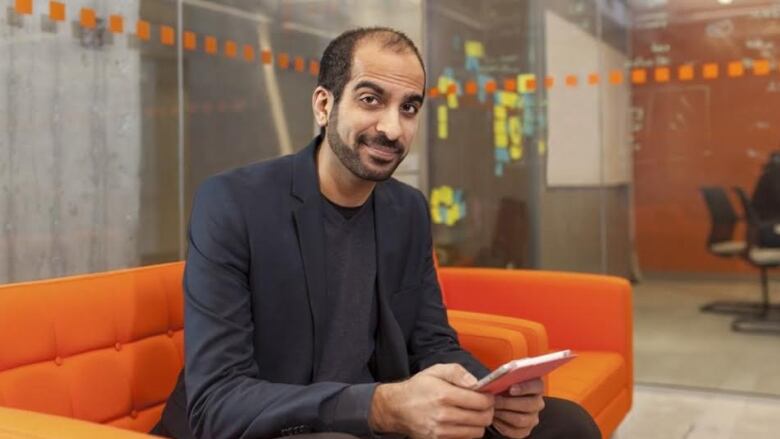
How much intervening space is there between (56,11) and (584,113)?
2840mm

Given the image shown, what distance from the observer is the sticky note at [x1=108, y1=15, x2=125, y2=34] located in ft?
10.2

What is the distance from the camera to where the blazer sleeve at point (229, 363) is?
1.26 m

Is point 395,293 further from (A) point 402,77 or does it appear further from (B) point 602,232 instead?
(B) point 602,232

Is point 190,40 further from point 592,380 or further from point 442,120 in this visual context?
point 592,380

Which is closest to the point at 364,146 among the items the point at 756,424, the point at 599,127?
the point at 756,424

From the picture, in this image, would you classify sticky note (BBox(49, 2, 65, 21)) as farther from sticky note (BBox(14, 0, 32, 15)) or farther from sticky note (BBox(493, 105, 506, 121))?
sticky note (BBox(493, 105, 506, 121))

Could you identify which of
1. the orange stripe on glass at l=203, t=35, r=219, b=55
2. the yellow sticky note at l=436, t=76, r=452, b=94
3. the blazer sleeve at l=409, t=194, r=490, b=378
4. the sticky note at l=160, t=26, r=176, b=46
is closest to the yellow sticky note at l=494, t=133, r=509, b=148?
the yellow sticky note at l=436, t=76, r=452, b=94

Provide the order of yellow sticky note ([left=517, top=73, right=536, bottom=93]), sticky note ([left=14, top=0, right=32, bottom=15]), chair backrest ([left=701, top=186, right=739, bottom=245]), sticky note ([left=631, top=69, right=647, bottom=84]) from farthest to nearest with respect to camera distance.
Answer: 1. yellow sticky note ([left=517, top=73, right=536, bottom=93])
2. sticky note ([left=631, top=69, right=647, bottom=84])
3. chair backrest ([left=701, top=186, right=739, bottom=245])
4. sticky note ([left=14, top=0, right=32, bottom=15])

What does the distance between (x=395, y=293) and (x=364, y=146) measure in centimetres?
37

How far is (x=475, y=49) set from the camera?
15.8ft

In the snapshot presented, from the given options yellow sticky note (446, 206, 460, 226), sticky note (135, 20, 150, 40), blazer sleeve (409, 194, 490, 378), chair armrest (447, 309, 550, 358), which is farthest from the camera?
yellow sticky note (446, 206, 460, 226)

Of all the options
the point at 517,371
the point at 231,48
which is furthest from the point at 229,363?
the point at 231,48

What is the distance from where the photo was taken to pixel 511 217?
15.8 ft

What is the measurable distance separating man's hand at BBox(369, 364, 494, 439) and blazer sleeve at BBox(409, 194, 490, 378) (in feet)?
1.66
